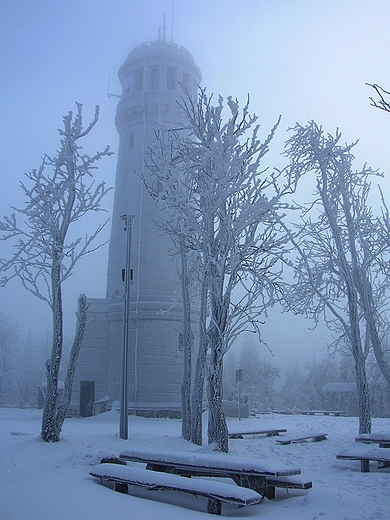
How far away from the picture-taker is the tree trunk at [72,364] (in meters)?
11.9

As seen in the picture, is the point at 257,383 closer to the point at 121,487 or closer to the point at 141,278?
the point at 141,278

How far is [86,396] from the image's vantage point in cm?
2498

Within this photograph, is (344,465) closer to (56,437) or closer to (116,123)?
(56,437)

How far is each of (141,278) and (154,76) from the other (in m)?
12.7

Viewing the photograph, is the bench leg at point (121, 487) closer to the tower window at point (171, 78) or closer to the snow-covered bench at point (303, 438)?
the snow-covered bench at point (303, 438)

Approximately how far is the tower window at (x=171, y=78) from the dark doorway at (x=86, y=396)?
17.4m

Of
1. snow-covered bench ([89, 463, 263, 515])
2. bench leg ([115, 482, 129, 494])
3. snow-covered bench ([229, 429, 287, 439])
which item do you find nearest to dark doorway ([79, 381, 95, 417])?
snow-covered bench ([229, 429, 287, 439])

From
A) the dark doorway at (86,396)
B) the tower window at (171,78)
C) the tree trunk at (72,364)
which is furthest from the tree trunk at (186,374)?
the tower window at (171,78)

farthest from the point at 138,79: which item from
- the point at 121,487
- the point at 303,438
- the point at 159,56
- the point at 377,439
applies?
the point at 121,487

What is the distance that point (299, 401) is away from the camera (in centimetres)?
6669

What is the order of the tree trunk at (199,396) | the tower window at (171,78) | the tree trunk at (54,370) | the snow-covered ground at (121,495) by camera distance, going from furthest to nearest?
the tower window at (171,78)
the tree trunk at (199,396)
the tree trunk at (54,370)
the snow-covered ground at (121,495)

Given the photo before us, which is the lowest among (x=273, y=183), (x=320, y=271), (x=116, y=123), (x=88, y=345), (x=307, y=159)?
(x=88, y=345)

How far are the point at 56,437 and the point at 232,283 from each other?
211 inches

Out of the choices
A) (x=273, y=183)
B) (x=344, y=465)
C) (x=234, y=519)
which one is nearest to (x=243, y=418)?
(x=344, y=465)
